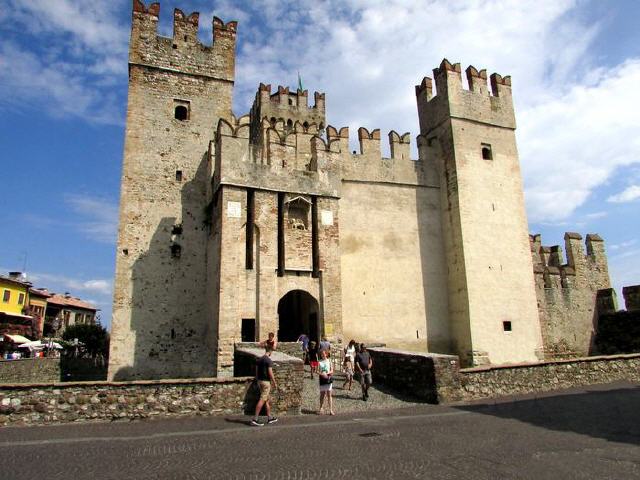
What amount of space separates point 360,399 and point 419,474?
6.20m

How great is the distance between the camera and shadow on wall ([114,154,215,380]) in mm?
17984

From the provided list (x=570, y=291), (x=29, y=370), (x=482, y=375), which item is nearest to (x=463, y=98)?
(x=570, y=291)

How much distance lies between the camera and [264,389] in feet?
29.7

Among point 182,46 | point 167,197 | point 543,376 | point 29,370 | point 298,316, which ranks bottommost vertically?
point 29,370

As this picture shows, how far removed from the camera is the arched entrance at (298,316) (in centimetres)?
1714

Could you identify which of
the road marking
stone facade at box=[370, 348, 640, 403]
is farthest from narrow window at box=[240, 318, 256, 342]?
the road marking

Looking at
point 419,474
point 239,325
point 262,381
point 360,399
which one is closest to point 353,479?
point 419,474

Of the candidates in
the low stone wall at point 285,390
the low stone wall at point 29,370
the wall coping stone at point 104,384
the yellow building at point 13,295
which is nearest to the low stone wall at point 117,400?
the wall coping stone at point 104,384

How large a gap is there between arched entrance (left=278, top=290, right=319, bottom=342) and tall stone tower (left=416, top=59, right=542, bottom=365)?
21.0 feet

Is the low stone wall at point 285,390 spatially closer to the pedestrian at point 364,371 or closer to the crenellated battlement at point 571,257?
the pedestrian at point 364,371

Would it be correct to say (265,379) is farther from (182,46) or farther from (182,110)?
(182,46)

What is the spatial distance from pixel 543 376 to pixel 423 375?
349cm

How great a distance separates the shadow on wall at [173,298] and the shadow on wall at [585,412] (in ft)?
35.8

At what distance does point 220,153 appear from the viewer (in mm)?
16766
